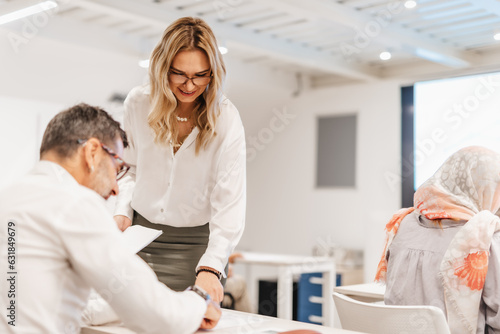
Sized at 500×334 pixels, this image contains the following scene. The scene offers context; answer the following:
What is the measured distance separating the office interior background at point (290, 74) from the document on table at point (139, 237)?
308cm

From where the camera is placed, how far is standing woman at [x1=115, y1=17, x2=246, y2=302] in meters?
1.76

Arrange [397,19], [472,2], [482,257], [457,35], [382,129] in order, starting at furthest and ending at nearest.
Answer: [382,129]
[457,35]
[397,19]
[472,2]
[482,257]

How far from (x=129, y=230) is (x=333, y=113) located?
19.1 feet

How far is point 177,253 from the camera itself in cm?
181

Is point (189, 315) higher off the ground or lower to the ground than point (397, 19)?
lower

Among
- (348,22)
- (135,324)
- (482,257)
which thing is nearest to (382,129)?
(348,22)

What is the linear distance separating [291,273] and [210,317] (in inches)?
143

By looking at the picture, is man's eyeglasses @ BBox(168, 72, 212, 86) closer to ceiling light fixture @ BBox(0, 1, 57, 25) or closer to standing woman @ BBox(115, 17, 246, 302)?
standing woman @ BBox(115, 17, 246, 302)

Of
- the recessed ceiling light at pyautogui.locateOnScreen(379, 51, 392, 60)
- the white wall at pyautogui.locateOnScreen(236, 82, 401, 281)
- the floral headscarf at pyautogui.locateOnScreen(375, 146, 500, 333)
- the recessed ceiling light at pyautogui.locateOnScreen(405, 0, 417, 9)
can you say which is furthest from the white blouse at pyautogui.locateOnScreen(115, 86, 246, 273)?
the white wall at pyautogui.locateOnScreen(236, 82, 401, 281)

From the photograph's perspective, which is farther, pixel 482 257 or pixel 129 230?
pixel 482 257

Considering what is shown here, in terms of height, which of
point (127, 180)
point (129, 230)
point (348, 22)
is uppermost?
point (348, 22)

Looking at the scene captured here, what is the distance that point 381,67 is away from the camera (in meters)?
6.94

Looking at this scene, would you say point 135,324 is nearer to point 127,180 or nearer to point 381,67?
point 127,180

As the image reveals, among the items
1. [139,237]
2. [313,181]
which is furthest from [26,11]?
[313,181]
